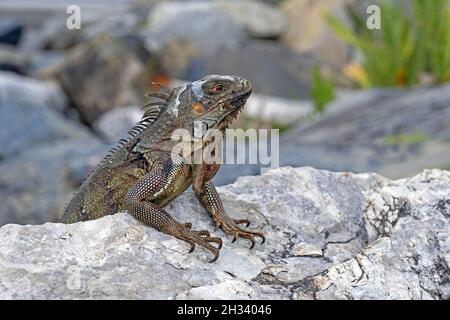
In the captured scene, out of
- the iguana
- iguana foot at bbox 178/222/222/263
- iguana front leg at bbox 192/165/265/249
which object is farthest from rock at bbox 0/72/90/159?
iguana foot at bbox 178/222/222/263

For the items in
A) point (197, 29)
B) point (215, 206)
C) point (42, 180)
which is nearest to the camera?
point (215, 206)

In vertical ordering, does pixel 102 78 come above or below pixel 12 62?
above

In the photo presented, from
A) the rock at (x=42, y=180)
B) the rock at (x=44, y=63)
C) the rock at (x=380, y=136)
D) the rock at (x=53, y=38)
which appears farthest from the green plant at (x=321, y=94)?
the rock at (x=53, y=38)

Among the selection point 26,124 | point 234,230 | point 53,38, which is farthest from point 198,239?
point 53,38

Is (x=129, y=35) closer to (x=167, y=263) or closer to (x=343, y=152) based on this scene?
(x=343, y=152)

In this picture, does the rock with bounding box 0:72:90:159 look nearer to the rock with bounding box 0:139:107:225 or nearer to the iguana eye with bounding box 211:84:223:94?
the rock with bounding box 0:139:107:225

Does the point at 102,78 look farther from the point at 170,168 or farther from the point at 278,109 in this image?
the point at 170,168
